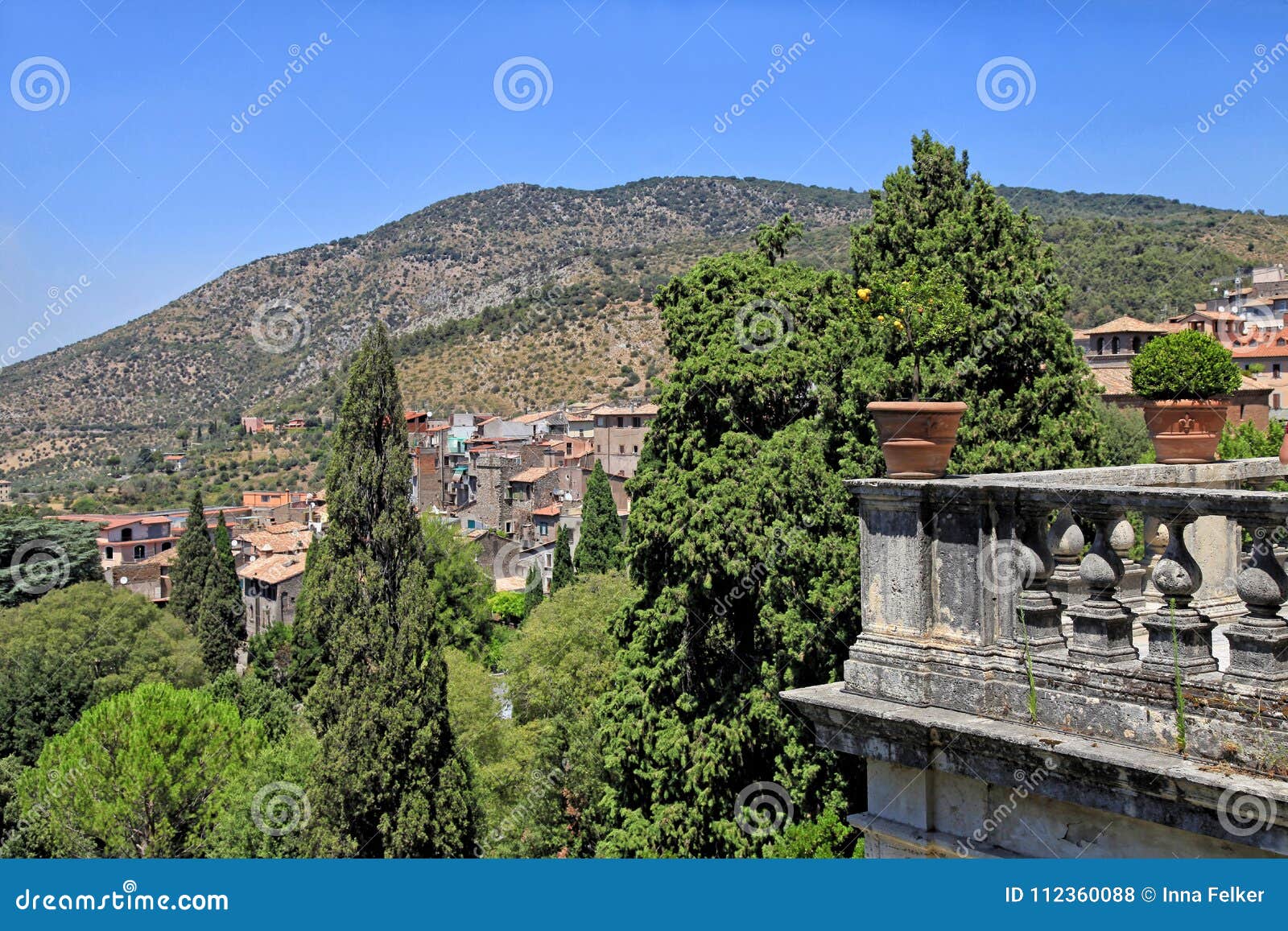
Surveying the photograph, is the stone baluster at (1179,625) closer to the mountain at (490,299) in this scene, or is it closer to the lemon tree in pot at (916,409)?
the lemon tree in pot at (916,409)

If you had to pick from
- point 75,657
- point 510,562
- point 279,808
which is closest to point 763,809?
point 279,808

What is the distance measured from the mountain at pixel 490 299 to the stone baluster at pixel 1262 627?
68074mm

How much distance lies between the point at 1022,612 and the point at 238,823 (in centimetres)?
1946

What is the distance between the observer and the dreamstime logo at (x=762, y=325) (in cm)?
1363

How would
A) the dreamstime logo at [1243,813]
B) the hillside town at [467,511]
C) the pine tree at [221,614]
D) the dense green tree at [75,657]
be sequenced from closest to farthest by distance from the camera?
1. the dreamstime logo at [1243,813]
2. the dense green tree at [75,657]
3. the pine tree at [221,614]
4. the hillside town at [467,511]

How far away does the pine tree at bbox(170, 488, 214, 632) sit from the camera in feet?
133

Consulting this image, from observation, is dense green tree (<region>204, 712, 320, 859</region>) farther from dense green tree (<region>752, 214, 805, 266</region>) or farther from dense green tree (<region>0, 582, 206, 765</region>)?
dense green tree (<region>752, 214, 805, 266</region>)

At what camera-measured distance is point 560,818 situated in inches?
822

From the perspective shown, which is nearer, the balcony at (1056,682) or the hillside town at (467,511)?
the balcony at (1056,682)

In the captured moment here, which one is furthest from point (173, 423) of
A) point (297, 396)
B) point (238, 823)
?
point (238, 823)

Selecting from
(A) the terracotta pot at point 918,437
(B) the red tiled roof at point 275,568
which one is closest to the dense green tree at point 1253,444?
(A) the terracotta pot at point 918,437

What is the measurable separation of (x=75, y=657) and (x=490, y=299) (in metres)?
85.8

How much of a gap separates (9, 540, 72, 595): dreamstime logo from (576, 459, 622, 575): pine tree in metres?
18.4

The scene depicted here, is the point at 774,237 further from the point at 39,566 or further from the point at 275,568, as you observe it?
the point at 275,568
